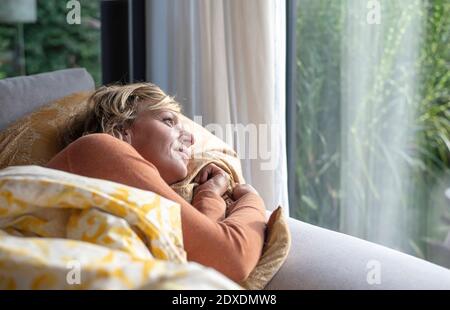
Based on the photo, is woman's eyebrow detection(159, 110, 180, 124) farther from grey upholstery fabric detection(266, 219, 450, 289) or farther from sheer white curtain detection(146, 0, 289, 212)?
sheer white curtain detection(146, 0, 289, 212)

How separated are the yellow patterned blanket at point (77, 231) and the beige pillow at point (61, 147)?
268mm

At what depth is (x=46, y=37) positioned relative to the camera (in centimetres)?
286

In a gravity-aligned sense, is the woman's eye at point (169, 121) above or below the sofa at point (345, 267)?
above

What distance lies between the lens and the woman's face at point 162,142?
1649mm

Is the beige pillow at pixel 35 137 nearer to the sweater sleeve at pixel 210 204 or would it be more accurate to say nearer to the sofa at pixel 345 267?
the sweater sleeve at pixel 210 204

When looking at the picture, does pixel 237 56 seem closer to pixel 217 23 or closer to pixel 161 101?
pixel 217 23

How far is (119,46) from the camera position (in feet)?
9.67

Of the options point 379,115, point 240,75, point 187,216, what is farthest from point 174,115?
point 379,115

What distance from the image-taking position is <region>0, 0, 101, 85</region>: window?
2.79m

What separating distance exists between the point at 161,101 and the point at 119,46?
1.27m

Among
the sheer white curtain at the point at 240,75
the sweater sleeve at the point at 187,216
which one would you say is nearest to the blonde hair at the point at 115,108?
the sweater sleeve at the point at 187,216

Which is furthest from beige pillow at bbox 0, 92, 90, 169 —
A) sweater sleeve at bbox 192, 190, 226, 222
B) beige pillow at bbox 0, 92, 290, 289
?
sweater sleeve at bbox 192, 190, 226, 222

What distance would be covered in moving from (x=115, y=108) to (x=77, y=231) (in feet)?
1.74
